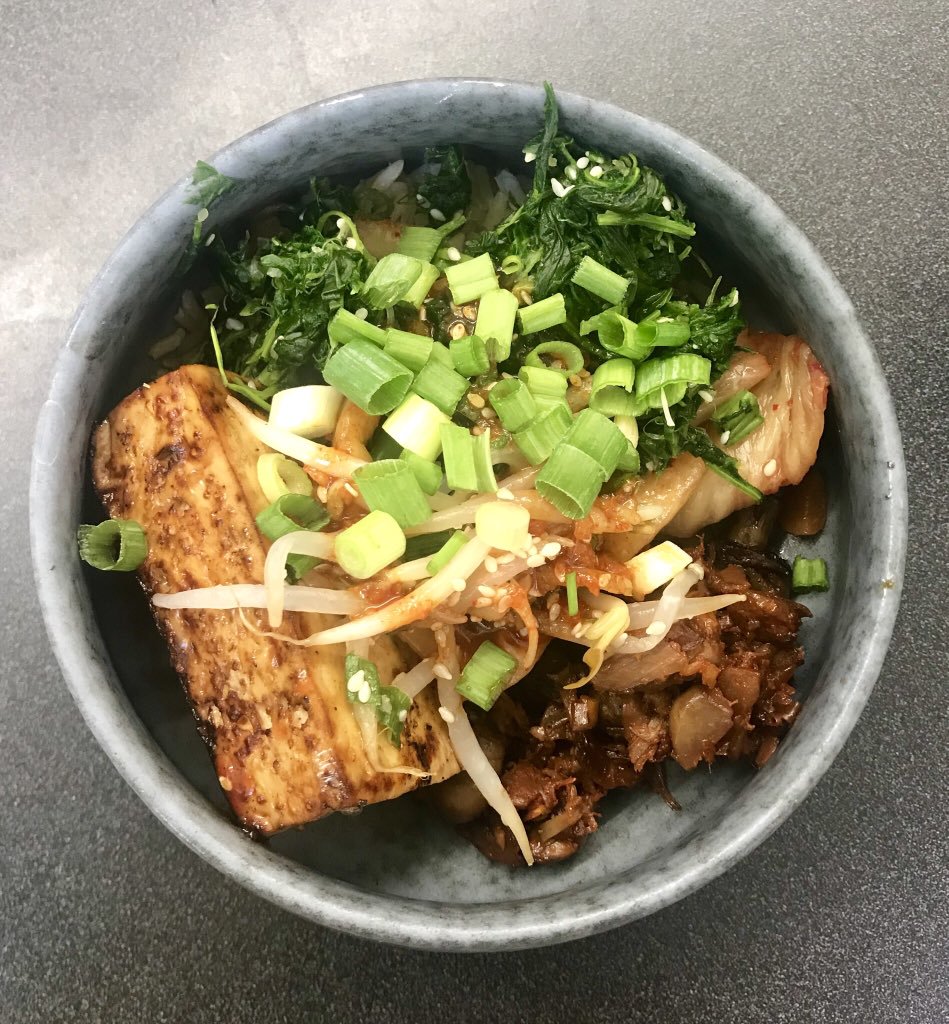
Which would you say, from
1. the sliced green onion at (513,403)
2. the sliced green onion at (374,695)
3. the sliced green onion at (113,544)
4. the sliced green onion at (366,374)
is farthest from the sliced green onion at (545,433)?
the sliced green onion at (113,544)

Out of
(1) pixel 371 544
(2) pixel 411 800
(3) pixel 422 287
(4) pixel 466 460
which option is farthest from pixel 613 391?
(2) pixel 411 800

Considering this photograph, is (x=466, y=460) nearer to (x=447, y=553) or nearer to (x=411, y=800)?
(x=447, y=553)

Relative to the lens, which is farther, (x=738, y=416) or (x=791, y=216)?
(x=791, y=216)

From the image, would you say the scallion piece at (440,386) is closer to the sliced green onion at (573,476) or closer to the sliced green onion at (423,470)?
the sliced green onion at (423,470)

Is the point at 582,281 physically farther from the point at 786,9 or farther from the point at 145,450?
the point at 786,9

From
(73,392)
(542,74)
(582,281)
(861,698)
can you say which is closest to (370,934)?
(861,698)

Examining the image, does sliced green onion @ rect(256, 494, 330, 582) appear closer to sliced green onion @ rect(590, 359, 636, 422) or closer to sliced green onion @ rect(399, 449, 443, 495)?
sliced green onion @ rect(399, 449, 443, 495)

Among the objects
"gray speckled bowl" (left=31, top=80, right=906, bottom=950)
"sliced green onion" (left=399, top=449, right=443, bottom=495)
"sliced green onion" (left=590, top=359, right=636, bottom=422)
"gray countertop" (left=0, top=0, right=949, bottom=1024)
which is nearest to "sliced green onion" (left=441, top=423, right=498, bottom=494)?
"sliced green onion" (left=399, top=449, right=443, bottom=495)
